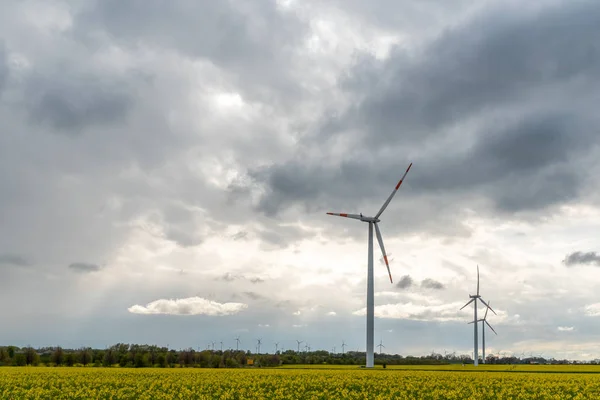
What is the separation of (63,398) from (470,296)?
168470 millimetres

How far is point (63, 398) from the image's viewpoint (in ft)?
144

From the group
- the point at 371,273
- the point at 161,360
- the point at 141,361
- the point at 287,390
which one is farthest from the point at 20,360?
the point at 287,390

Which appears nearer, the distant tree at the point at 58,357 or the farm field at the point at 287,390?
the farm field at the point at 287,390

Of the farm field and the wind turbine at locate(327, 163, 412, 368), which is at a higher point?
the wind turbine at locate(327, 163, 412, 368)

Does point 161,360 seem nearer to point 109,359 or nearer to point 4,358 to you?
point 109,359

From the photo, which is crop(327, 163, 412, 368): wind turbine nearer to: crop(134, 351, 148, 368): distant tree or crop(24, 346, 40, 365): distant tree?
crop(134, 351, 148, 368): distant tree

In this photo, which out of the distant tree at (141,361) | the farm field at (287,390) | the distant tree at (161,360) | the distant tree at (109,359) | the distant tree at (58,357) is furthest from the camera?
the distant tree at (109,359)

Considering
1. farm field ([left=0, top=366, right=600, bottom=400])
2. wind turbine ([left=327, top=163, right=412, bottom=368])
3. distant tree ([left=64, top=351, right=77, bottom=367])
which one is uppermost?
wind turbine ([left=327, top=163, right=412, bottom=368])

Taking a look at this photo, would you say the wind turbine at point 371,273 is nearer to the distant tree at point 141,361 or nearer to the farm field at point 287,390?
the farm field at point 287,390

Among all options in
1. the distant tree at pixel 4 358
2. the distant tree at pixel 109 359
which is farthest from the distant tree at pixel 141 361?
the distant tree at pixel 4 358

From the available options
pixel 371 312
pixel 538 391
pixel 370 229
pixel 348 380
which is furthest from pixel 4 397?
pixel 370 229

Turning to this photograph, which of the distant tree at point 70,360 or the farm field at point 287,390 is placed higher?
the farm field at point 287,390

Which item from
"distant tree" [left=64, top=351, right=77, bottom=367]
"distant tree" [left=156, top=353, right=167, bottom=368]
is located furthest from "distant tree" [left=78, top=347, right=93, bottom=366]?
"distant tree" [left=156, top=353, right=167, bottom=368]

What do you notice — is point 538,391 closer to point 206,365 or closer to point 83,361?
point 206,365
